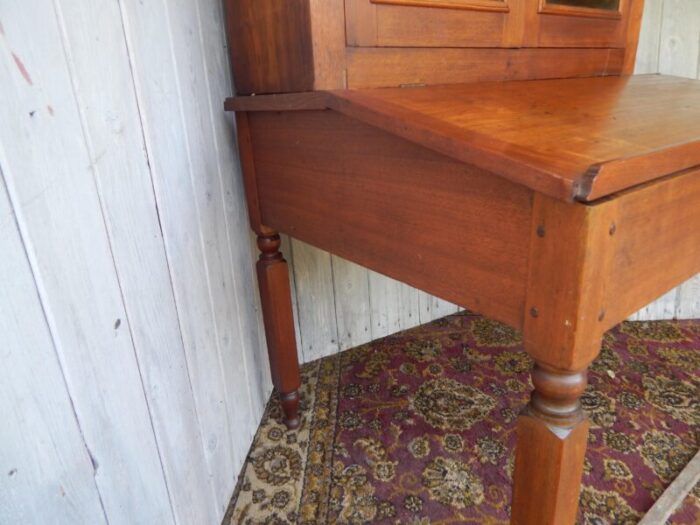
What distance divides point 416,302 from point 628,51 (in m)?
1.10

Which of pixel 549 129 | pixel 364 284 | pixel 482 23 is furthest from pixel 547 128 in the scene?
pixel 364 284

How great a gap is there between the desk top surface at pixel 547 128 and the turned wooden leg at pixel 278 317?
382mm

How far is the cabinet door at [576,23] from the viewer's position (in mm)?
1152

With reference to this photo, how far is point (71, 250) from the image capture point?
58 centimetres

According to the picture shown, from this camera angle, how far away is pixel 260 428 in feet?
4.52

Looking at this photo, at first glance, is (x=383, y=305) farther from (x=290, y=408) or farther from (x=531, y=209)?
(x=531, y=209)

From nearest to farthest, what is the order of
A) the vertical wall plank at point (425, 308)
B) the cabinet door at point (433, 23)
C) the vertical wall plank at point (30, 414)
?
the vertical wall plank at point (30, 414) → the cabinet door at point (433, 23) → the vertical wall plank at point (425, 308)

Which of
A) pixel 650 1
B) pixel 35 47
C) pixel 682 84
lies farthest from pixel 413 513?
pixel 650 1

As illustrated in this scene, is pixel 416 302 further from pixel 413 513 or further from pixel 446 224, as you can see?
pixel 446 224

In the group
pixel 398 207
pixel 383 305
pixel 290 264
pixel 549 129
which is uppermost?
pixel 549 129

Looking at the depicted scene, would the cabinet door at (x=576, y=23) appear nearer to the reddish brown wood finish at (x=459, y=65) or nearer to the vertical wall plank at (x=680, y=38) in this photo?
the reddish brown wood finish at (x=459, y=65)

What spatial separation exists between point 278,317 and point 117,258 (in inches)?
24.2

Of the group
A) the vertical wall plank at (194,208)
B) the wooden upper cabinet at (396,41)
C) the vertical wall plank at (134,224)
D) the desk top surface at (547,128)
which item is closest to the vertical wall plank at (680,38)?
the wooden upper cabinet at (396,41)

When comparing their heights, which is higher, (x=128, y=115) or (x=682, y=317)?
(x=128, y=115)
